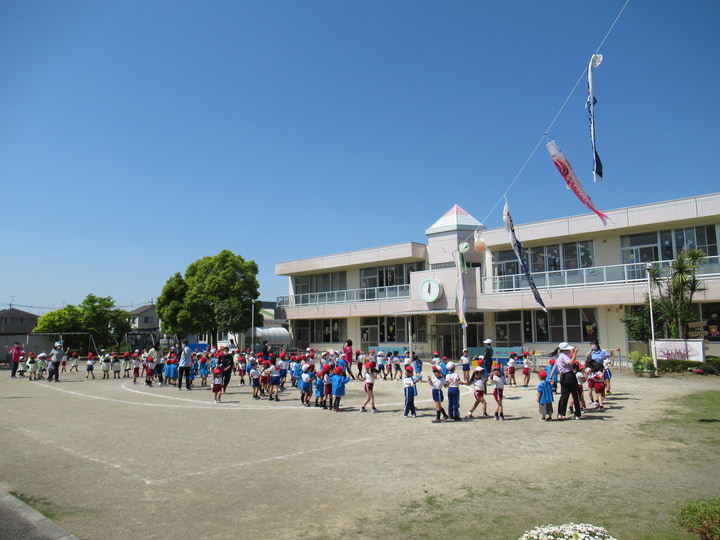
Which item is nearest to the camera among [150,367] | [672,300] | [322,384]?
[322,384]

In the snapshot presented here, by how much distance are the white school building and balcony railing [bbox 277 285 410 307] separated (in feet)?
0.33

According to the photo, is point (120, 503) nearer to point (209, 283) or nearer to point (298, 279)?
point (209, 283)

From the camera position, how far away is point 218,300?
41.1m

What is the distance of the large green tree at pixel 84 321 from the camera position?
47.7 meters

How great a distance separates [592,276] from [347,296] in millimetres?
18606

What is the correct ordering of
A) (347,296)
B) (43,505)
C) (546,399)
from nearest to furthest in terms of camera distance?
(43,505) → (546,399) → (347,296)

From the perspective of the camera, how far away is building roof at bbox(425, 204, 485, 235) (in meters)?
31.7

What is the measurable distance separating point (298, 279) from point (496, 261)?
20.0 meters

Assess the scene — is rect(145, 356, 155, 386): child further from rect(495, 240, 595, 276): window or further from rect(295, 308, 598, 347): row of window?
rect(495, 240, 595, 276): window

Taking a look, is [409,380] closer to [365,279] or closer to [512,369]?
[512,369]

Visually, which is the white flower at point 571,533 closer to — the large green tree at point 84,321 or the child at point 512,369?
the child at point 512,369

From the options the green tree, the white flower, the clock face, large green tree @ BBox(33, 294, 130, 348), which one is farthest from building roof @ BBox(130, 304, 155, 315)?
the white flower

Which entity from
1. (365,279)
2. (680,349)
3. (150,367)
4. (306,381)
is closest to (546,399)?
(306,381)

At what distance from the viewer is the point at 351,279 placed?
1626 inches
